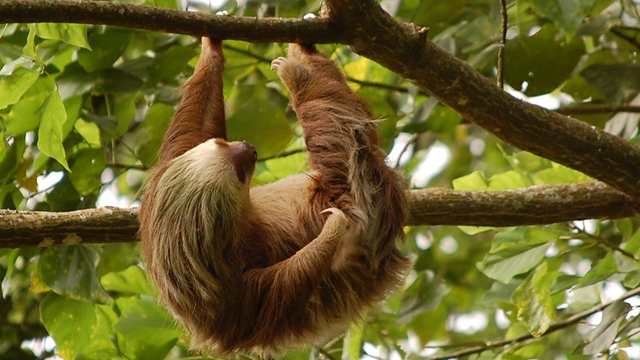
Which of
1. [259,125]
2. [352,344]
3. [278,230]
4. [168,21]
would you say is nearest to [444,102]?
[278,230]

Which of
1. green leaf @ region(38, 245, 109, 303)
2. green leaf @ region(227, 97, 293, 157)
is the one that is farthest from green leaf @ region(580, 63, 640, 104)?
green leaf @ region(38, 245, 109, 303)

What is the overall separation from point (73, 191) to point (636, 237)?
11.9ft

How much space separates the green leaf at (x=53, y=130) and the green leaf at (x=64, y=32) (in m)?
0.38

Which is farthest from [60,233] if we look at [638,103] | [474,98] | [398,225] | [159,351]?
[638,103]

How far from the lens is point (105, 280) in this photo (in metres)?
5.52

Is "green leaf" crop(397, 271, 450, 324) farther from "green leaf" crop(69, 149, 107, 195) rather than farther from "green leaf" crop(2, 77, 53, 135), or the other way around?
"green leaf" crop(2, 77, 53, 135)

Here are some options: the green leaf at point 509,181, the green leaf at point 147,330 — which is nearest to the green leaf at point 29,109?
the green leaf at point 147,330

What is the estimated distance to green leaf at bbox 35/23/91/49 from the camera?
420cm

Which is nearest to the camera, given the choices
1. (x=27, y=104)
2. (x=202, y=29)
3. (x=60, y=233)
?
(x=202, y=29)

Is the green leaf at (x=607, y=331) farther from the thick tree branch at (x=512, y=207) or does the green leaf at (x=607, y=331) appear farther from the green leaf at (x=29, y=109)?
the green leaf at (x=29, y=109)

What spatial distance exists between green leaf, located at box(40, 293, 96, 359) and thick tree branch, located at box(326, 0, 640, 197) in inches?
96.2

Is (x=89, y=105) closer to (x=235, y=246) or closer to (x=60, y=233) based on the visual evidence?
(x=60, y=233)

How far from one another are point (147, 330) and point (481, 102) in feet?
8.42

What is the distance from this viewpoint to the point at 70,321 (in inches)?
196
